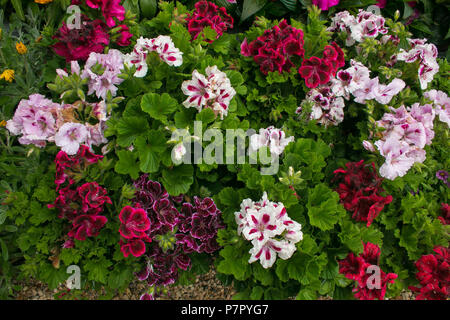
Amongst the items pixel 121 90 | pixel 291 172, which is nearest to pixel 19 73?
pixel 121 90

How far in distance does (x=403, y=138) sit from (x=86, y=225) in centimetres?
156

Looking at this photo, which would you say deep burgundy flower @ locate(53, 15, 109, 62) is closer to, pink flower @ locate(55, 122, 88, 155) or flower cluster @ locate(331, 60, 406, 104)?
pink flower @ locate(55, 122, 88, 155)

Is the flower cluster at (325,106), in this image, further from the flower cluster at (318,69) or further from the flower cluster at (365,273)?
the flower cluster at (365,273)

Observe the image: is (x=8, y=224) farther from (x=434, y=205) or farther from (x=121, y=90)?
(x=434, y=205)

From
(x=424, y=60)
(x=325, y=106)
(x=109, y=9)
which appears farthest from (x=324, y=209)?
(x=109, y=9)

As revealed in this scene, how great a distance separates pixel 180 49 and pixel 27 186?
3.27 feet

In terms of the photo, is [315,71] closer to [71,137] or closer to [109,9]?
[109,9]

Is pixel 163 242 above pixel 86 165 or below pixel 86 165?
below

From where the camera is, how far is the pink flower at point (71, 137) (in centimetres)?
162

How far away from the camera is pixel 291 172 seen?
5.35ft

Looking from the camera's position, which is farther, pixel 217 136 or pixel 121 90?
pixel 121 90

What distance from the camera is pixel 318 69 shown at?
2.00m
